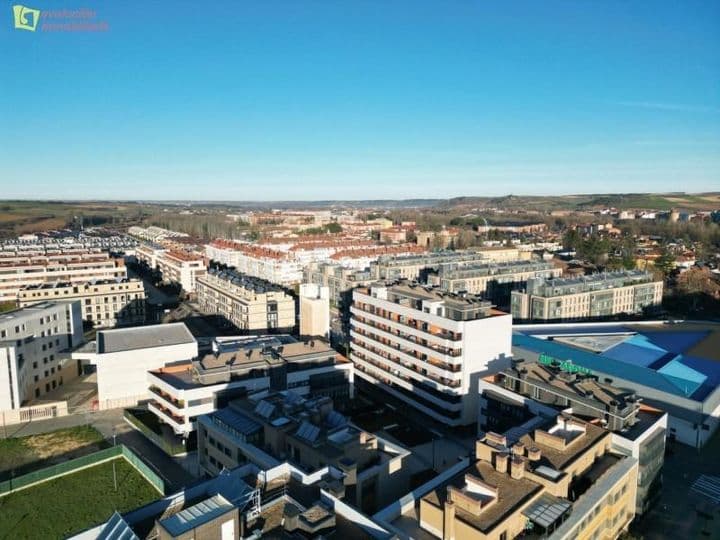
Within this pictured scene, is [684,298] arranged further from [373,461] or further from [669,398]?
[373,461]

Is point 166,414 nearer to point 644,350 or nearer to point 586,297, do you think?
point 644,350

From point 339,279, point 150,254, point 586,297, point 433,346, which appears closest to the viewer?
point 433,346

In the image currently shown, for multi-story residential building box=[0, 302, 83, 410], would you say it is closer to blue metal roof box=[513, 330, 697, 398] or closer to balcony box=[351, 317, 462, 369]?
balcony box=[351, 317, 462, 369]

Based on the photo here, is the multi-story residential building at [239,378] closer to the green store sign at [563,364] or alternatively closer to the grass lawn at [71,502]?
the grass lawn at [71,502]

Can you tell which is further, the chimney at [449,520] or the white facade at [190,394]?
the white facade at [190,394]

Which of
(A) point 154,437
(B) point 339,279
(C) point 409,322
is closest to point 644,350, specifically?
A: (C) point 409,322

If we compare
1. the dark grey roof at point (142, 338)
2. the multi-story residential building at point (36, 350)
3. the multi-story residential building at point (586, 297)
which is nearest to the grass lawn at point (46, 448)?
the multi-story residential building at point (36, 350)

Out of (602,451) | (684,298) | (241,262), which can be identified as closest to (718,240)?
(684,298)

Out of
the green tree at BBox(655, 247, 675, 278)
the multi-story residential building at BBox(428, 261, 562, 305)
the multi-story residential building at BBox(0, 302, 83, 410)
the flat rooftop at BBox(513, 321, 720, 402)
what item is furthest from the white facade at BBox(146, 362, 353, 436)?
the green tree at BBox(655, 247, 675, 278)
